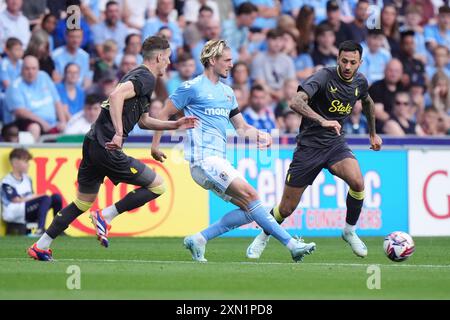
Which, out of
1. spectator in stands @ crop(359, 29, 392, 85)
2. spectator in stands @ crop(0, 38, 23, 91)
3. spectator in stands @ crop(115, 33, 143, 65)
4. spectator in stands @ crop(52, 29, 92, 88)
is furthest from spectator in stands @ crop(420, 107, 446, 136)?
spectator in stands @ crop(0, 38, 23, 91)

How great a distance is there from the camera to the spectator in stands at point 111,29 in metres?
22.2

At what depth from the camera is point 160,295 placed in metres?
10.1

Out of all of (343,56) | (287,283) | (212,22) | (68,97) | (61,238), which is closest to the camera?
(287,283)

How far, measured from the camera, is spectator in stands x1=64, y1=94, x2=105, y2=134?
2056 centimetres

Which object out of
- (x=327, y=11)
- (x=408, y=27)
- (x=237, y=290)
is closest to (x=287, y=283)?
(x=237, y=290)

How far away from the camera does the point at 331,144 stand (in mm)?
14578

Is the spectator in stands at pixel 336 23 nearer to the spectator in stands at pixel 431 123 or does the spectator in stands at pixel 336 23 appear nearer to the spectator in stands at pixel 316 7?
the spectator in stands at pixel 316 7

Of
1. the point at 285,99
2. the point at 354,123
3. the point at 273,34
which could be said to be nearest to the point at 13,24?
the point at 273,34

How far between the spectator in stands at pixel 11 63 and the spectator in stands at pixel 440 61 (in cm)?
922

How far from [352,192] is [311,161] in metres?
0.66

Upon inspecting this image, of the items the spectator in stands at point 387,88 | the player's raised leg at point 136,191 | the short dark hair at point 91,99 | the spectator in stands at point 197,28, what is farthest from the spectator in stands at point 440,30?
the player's raised leg at point 136,191

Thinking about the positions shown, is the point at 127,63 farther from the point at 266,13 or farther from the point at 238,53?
the point at 266,13

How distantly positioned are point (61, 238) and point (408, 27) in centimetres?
1116

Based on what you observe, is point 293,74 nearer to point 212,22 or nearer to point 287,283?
point 212,22
